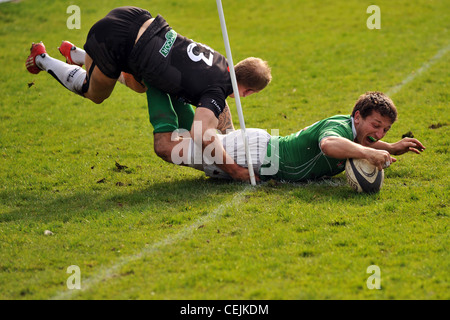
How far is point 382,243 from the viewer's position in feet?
18.9

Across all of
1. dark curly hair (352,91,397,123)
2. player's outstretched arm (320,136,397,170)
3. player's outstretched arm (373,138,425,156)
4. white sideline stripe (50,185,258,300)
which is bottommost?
white sideline stripe (50,185,258,300)

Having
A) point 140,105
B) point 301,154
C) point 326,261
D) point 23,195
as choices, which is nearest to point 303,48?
point 140,105

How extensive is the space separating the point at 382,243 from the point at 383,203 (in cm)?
101

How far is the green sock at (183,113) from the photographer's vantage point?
8.18 m

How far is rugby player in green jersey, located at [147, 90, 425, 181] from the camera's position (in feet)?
22.8

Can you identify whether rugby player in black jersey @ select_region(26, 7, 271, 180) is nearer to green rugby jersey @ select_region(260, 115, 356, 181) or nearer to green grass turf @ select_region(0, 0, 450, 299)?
green rugby jersey @ select_region(260, 115, 356, 181)

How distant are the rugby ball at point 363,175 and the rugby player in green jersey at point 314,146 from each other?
116 millimetres

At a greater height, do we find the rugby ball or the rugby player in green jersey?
the rugby player in green jersey

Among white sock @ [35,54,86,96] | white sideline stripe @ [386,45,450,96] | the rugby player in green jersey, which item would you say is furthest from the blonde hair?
white sideline stripe @ [386,45,450,96]

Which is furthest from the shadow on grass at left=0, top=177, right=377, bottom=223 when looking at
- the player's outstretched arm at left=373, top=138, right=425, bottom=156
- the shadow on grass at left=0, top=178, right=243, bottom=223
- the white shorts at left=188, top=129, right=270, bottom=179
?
the player's outstretched arm at left=373, top=138, right=425, bottom=156

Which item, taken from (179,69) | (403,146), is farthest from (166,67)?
(403,146)

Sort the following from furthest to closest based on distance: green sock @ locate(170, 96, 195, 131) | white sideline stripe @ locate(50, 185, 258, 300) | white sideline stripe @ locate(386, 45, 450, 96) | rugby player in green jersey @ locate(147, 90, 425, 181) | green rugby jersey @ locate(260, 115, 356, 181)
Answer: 1. white sideline stripe @ locate(386, 45, 450, 96)
2. green sock @ locate(170, 96, 195, 131)
3. green rugby jersey @ locate(260, 115, 356, 181)
4. rugby player in green jersey @ locate(147, 90, 425, 181)
5. white sideline stripe @ locate(50, 185, 258, 300)

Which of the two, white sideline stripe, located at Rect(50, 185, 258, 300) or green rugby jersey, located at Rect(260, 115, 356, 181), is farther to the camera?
green rugby jersey, located at Rect(260, 115, 356, 181)

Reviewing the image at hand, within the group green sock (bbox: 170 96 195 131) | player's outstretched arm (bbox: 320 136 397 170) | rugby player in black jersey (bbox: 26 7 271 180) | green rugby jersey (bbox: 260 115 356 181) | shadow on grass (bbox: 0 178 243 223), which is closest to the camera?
player's outstretched arm (bbox: 320 136 397 170)
